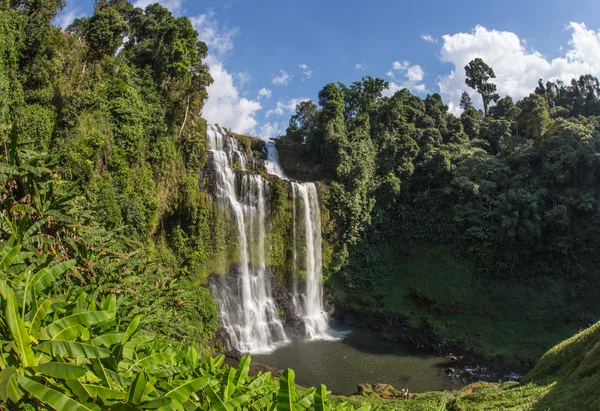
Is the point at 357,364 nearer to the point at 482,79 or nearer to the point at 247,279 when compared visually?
the point at 247,279

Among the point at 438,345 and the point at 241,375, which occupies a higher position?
the point at 241,375

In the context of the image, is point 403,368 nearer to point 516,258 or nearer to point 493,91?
point 516,258

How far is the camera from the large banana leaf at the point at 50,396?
2.28 metres

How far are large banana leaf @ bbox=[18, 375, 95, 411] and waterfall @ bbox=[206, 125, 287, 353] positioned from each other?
18207 millimetres

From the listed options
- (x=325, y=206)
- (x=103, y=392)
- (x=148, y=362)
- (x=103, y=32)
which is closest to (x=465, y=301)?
(x=325, y=206)

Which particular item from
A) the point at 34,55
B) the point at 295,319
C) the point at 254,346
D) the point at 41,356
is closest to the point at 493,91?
the point at 295,319

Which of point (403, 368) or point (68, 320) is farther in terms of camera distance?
point (403, 368)

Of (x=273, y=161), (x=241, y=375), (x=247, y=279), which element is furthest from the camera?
(x=273, y=161)

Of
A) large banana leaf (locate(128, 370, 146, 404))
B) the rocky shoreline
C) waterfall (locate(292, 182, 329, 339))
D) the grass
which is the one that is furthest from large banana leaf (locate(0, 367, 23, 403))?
the grass

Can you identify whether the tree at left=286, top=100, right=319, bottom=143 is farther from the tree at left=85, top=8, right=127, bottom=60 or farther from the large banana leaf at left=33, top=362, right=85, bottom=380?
the large banana leaf at left=33, top=362, right=85, bottom=380

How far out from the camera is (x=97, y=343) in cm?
294

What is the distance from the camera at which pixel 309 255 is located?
24312 millimetres

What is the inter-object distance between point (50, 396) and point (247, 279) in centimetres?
1958

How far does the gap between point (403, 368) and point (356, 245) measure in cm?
919
